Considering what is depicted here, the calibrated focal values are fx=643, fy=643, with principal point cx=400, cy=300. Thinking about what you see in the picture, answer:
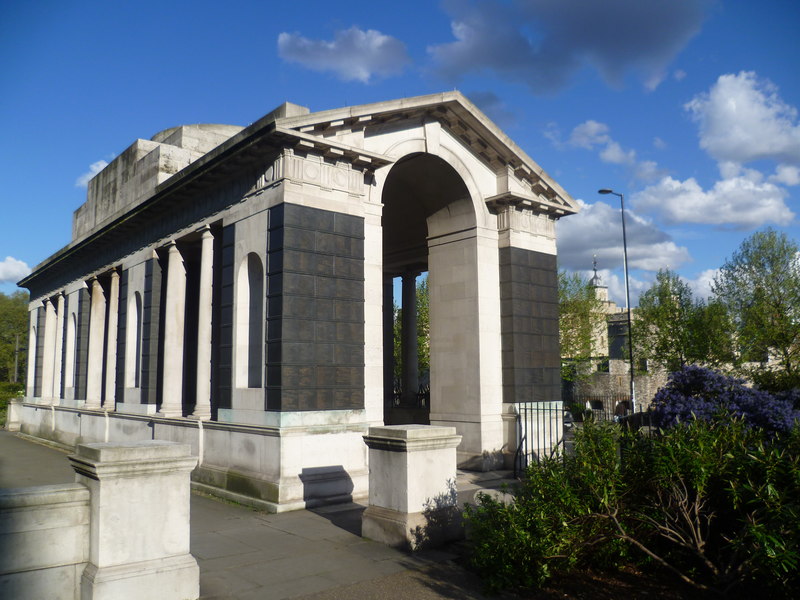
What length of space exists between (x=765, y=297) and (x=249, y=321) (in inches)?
1176

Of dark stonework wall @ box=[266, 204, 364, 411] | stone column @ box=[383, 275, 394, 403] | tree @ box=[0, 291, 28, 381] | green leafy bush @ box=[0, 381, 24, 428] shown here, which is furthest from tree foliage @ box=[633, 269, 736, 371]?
tree @ box=[0, 291, 28, 381]

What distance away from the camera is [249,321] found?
14602 millimetres

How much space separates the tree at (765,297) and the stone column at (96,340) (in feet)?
100

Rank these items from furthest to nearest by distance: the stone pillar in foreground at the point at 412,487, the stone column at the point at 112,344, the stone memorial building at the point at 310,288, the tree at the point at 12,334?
1. the tree at the point at 12,334
2. the stone column at the point at 112,344
3. the stone memorial building at the point at 310,288
4. the stone pillar in foreground at the point at 412,487

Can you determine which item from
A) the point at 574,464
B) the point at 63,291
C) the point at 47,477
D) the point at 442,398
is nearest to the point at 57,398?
the point at 63,291

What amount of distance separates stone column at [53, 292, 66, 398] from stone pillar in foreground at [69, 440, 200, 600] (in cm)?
2357

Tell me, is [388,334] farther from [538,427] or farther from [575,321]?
[575,321]

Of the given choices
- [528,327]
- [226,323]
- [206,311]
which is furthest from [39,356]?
[528,327]

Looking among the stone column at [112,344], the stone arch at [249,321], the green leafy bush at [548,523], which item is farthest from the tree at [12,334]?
the green leafy bush at [548,523]

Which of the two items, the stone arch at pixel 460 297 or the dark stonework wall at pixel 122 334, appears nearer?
the stone arch at pixel 460 297

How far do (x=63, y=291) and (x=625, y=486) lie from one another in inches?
1051

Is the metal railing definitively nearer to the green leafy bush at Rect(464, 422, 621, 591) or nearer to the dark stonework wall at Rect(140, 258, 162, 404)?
the green leafy bush at Rect(464, 422, 621, 591)

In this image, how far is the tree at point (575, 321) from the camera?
43.2 m

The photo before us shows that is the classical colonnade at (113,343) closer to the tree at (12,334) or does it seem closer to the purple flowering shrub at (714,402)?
the purple flowering shrub at (714,402)
